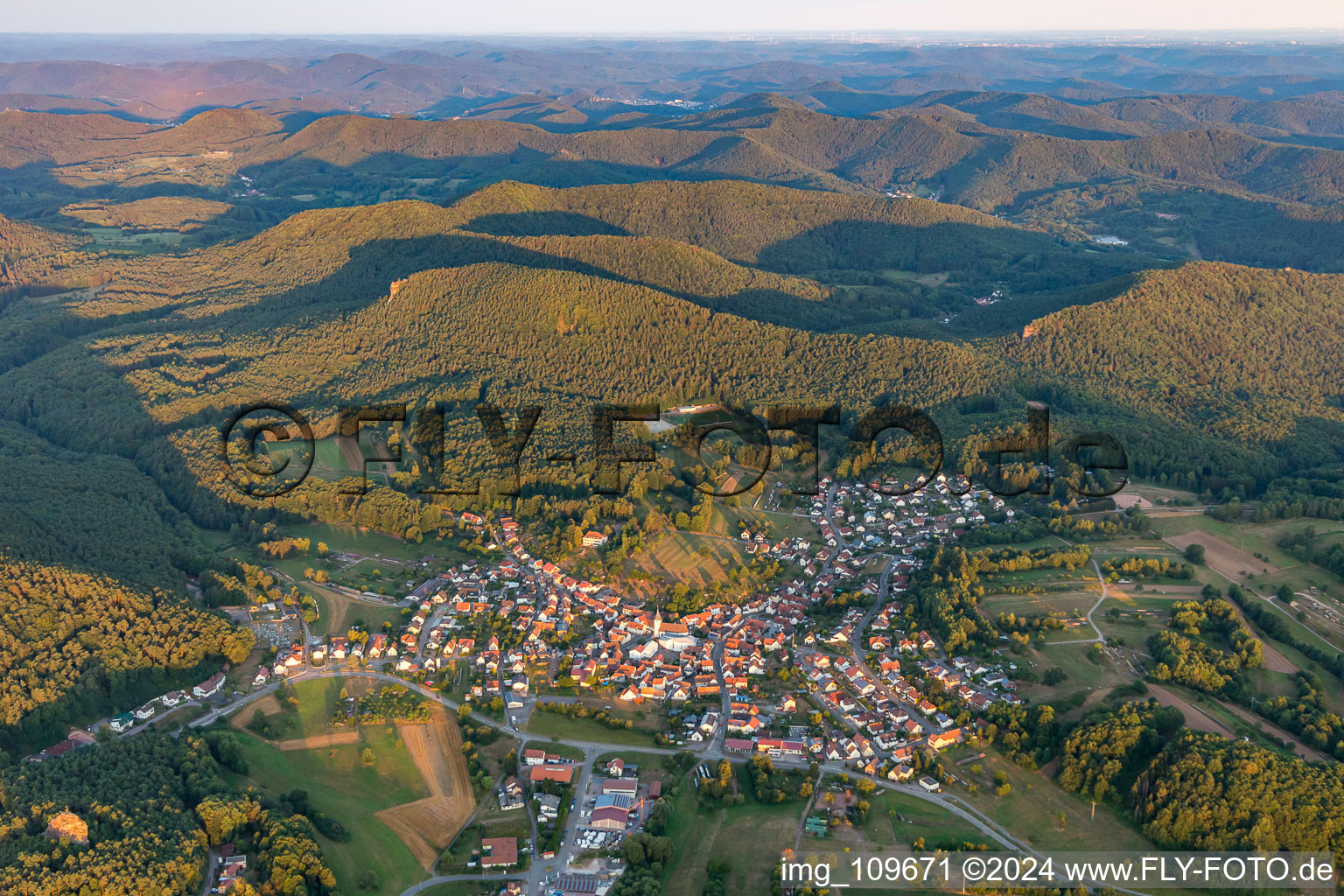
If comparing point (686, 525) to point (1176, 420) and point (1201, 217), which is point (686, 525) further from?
point (1201, 217)

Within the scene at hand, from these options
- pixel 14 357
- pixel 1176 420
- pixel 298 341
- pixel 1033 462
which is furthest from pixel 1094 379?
pixel 14 357

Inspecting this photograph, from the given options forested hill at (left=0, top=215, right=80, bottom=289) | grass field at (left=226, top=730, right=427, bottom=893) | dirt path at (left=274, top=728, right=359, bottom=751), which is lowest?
grass field at (left=226, top=730, right=427, bottom=893)

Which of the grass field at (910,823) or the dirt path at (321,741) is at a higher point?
the dirt path at (321,741)

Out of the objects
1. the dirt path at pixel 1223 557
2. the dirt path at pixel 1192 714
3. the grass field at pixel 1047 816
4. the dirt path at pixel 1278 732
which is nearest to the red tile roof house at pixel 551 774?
the grass field at pixel 1047 816

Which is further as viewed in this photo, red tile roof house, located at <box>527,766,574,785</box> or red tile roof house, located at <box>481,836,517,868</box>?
red tile roof house, located at <box>527,766,574,785</box>

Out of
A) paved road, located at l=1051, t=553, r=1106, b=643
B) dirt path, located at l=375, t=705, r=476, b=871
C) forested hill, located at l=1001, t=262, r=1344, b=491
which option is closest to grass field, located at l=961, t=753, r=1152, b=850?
paved road, located at l=1051, t=553, r=1106, b=643

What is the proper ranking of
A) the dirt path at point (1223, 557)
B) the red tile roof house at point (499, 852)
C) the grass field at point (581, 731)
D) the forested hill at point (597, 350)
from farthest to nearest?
the forested hill at point (597, 350) < the dirt path at point (1223, 557) < the grass field at point (581, 731) < the red tile roof house at point (499, 852)

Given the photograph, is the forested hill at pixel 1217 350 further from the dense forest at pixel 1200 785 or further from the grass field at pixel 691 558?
the dense forest at pixel 1200 785

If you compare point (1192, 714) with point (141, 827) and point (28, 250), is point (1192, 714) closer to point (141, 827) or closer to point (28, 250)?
point (141, 827)

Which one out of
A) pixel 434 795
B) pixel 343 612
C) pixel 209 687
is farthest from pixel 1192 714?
pixel 209 687

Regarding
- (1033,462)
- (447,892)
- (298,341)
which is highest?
(298,341)

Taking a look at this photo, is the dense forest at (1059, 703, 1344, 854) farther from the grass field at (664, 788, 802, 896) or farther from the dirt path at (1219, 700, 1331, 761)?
the grass field at (664, 788, 802, 896)
